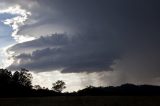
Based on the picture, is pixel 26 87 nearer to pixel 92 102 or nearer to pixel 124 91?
pixel 124 91

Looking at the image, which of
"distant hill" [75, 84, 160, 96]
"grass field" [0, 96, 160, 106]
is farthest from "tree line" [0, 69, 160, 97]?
"grass field" [0, 96, 160, 106]

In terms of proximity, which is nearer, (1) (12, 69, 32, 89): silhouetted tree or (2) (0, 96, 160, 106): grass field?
(2) (0, 96, 160, 106): grass field

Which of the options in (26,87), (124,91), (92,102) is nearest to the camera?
(92,102)

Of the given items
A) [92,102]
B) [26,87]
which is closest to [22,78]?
[26,87]

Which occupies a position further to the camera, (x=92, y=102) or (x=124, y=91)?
(x=124, y=91)

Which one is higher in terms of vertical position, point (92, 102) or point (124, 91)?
point (124, 91)

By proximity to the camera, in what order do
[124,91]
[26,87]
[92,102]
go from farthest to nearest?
[26,87] < [124,91] < [92,102]

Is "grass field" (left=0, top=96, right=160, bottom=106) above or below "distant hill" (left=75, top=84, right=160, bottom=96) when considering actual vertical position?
below

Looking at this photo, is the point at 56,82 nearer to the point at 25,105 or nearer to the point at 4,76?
the point at 4,76

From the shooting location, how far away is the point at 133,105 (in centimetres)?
4578

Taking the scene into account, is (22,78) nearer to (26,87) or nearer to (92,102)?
(26,87)

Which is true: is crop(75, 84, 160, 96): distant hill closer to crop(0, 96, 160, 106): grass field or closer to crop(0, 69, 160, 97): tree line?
crop(0, 69, 160, 97): tree line

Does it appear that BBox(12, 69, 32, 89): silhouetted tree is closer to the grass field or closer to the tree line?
the tree line

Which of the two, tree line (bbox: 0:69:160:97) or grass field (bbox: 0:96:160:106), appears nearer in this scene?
grass field (bbox: 0:96:160:106)
